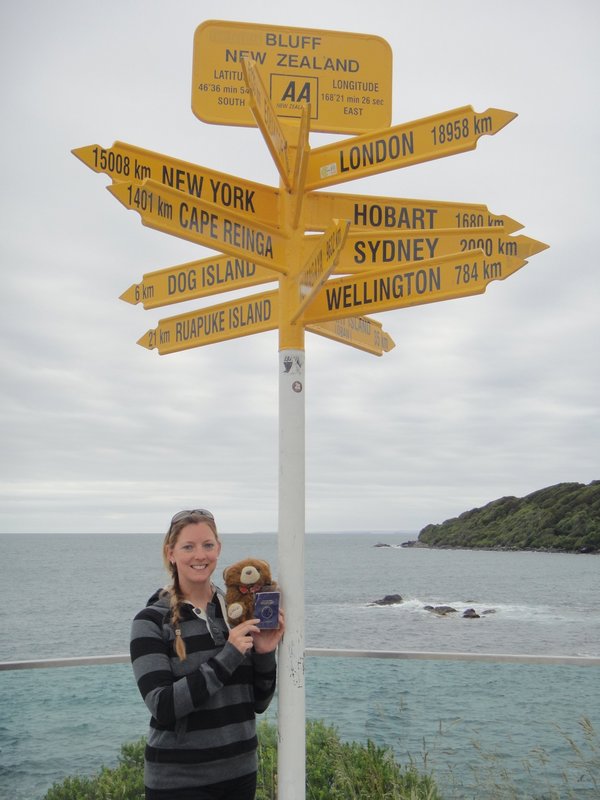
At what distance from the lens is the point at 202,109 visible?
3195mm

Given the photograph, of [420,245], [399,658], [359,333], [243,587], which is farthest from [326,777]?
[420,245]

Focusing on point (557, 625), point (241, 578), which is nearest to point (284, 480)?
point (241, 578)

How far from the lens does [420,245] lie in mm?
3014

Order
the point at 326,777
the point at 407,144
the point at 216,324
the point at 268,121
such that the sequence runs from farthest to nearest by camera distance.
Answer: the point at 326,777, the point at 216,324, the point at 407,144, the point at 268,121

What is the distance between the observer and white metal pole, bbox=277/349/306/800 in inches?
106

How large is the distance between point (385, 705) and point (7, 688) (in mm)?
2049

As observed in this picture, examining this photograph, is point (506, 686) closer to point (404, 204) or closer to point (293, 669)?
point (293, 669)

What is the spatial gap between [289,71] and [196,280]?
1.01m

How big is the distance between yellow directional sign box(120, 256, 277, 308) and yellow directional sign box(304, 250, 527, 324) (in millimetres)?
331

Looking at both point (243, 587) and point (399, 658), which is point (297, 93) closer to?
point (243, 587)

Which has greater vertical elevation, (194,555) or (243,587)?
(194,555)

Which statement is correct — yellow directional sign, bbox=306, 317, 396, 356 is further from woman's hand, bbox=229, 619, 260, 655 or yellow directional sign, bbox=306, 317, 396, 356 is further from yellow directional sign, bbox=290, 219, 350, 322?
woman's hand, bbox=229, 619, 260, 655

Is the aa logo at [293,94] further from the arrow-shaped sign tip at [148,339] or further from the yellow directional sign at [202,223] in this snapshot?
the arrow-shaped sign tip at [148,339]

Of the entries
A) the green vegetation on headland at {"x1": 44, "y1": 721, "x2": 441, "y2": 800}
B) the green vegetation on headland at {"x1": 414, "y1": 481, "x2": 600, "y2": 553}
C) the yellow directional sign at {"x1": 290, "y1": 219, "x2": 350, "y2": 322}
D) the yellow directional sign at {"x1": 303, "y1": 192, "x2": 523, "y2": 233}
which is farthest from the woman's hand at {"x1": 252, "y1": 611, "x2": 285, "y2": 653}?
the green vegetation on headland at {"x1": 414, "y1": 481, "x2": 600, "y2": 553}
